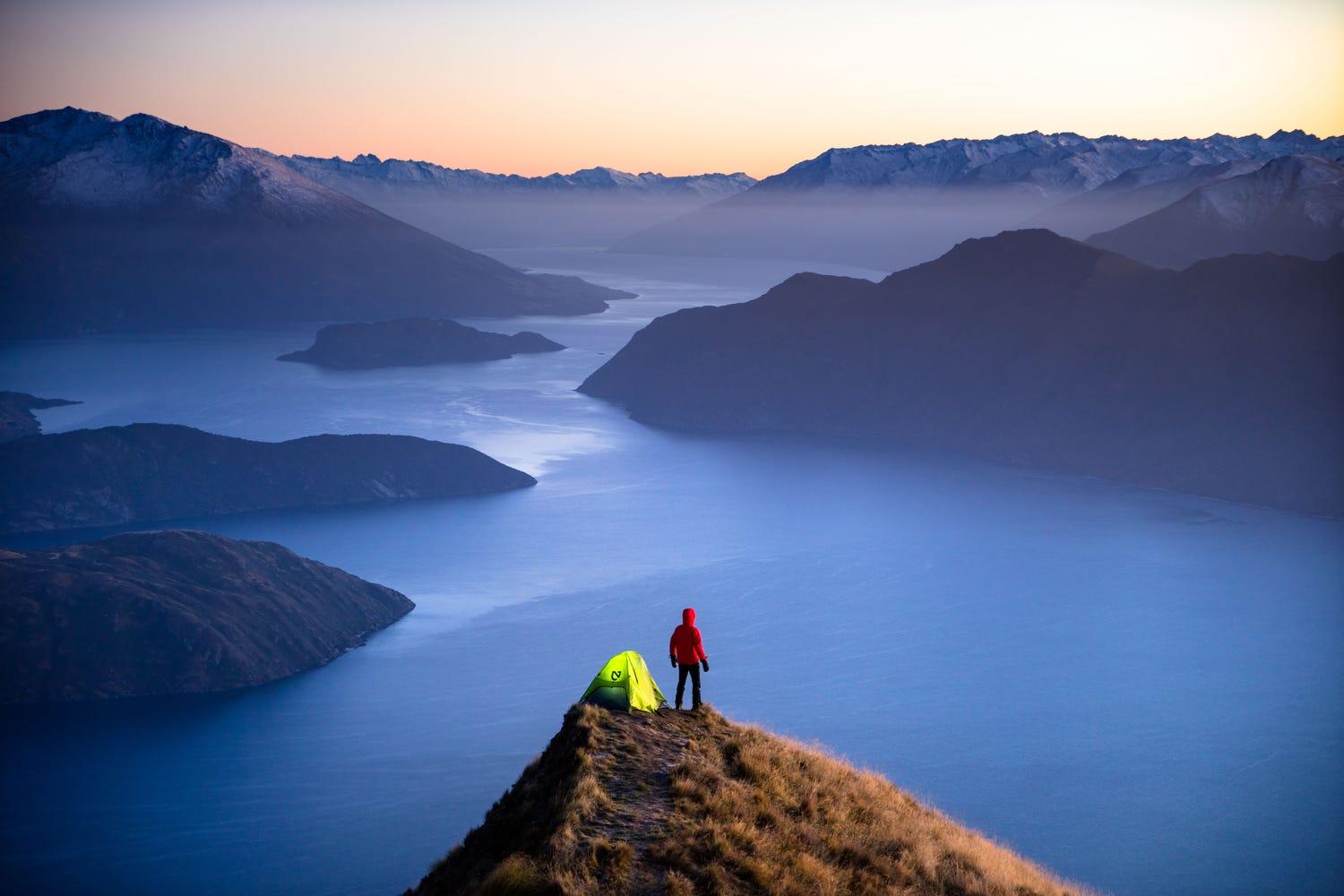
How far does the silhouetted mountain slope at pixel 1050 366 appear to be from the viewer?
445 ft

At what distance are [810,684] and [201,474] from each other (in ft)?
247

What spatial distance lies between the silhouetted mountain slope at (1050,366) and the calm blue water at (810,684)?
1208 cm

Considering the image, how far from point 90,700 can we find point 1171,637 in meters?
74.9

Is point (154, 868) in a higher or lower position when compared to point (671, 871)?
lower

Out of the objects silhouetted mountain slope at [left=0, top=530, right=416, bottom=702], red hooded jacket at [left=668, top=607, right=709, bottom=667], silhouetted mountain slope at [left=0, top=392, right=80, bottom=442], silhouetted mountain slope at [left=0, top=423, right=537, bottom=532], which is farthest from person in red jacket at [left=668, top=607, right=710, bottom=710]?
silhouetted mountain slope at [left=0, top=392, right=80, bottom=442]

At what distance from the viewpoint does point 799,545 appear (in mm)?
112688

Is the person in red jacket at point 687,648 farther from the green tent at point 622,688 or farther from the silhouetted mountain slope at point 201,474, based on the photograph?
the silhouetted mountain slope at point 201,474

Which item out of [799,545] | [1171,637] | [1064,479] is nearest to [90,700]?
[799,545]

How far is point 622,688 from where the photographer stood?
739 inches

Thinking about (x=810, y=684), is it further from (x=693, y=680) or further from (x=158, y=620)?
(x=693, y=680)

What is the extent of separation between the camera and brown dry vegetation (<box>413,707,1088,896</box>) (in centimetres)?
1459

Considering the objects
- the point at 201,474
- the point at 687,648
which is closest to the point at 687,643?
the point at 687,648

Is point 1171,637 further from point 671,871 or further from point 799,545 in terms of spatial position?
point 671,871

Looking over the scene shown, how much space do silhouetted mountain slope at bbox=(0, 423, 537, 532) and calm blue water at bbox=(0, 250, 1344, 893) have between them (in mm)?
4767
